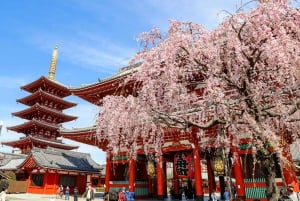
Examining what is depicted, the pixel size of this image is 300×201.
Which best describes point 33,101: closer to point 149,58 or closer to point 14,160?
point 14,160

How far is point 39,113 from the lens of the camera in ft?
117

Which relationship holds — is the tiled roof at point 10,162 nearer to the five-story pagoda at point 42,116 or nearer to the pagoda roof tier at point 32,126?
the five-story pagoda at point 42,116

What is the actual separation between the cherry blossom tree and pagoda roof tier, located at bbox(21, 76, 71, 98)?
30.9 metres

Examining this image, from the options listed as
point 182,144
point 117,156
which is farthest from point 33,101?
point 182,144

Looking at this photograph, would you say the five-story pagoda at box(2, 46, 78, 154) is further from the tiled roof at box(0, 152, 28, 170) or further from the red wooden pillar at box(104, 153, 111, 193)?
the red wooden pillar at box(104, 153, 111, 193)

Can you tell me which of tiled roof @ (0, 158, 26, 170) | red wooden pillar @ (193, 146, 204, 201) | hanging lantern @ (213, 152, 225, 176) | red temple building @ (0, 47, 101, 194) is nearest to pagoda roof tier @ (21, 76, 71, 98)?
red temple building @ (0, 47, 101, 194)

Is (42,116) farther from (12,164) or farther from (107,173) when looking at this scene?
(107,173)

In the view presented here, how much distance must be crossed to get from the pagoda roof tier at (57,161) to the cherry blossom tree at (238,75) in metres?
19.8

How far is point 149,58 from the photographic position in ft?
25.5

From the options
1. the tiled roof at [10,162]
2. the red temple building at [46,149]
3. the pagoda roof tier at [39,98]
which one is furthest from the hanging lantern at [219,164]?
the pagoda roof tier at [39,98]

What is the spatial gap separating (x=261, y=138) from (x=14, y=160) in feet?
108

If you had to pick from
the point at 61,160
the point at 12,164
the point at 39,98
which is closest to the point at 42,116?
the point at 39,98

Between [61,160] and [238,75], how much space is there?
2542 centimetres

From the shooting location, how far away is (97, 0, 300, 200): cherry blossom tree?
20.1ft
